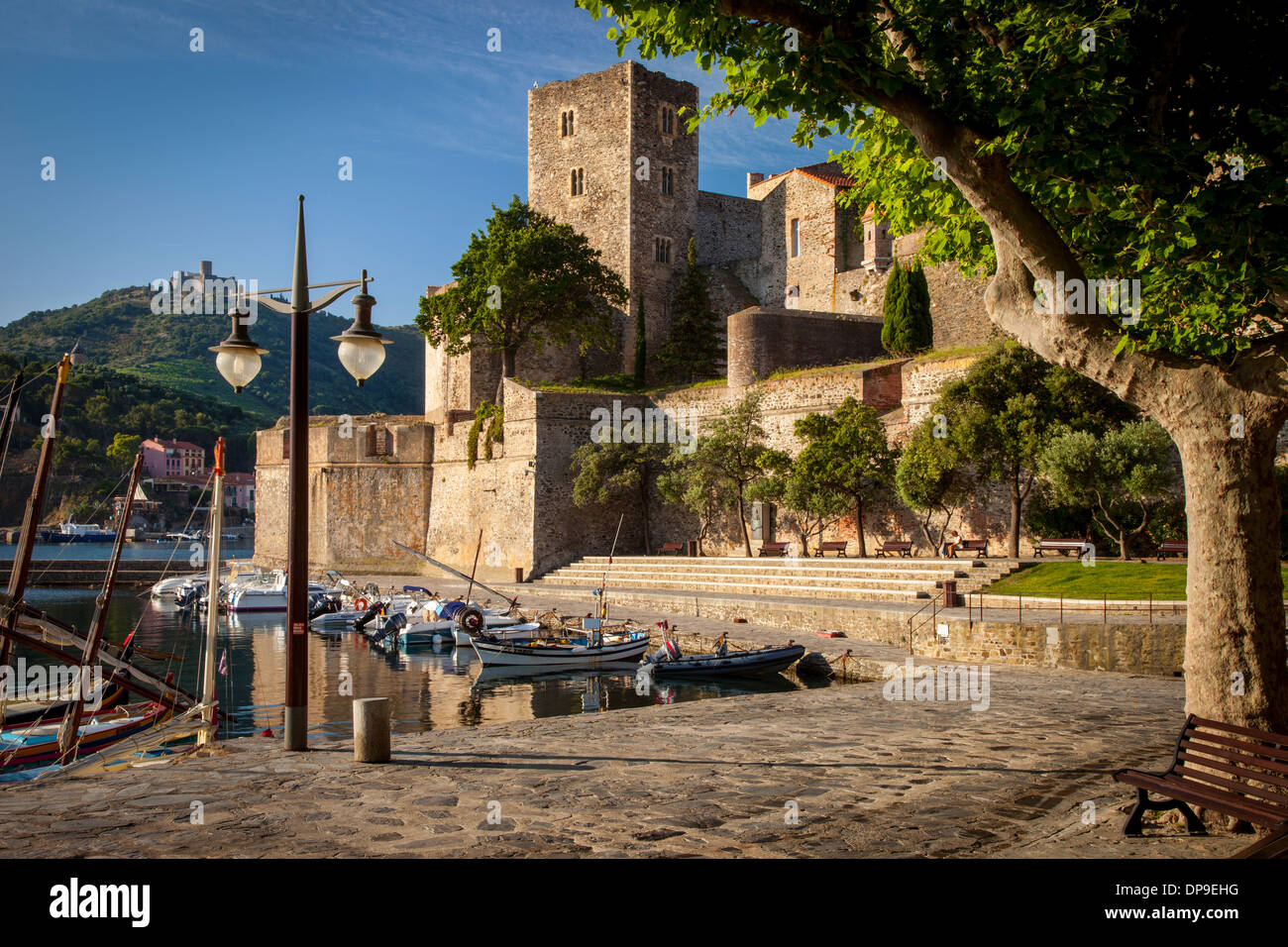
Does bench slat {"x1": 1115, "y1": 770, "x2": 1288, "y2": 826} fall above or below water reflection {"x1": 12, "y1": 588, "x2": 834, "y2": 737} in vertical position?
above

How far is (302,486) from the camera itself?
8008mm

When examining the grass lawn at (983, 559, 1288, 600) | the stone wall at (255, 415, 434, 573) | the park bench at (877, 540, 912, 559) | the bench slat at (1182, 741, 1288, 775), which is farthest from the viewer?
the stone wall at (255, 415, 434, 573)

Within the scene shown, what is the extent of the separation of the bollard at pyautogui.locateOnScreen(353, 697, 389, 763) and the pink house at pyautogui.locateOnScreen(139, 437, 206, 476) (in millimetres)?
100925

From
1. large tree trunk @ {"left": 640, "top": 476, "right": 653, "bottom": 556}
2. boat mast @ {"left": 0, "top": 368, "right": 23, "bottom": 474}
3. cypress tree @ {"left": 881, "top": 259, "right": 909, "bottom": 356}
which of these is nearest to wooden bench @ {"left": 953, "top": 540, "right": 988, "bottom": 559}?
cypress tree @ {"left": 881, "top": 259, "right": 909, "bottom": 356}

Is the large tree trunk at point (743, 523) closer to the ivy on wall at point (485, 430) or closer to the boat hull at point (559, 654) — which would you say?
the boat hull at point (559, 654)

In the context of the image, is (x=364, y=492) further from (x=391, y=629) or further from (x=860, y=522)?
(x=860, y=522)

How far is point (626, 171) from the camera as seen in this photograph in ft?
150

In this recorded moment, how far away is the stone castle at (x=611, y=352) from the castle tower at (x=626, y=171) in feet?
0.25

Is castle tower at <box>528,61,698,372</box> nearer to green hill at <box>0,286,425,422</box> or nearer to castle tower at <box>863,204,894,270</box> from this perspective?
castle tower at <box>863,204,894,270</box>

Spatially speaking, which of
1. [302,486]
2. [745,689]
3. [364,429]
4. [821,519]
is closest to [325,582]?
[364,429]

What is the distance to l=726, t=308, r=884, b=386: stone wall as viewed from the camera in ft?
114

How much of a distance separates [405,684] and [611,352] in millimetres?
26245

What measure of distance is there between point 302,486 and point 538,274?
32.6 meters

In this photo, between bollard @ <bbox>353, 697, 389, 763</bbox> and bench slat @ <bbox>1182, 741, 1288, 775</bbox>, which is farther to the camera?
bollard @ <bbox>353, 697, 389, 763</bbox>
